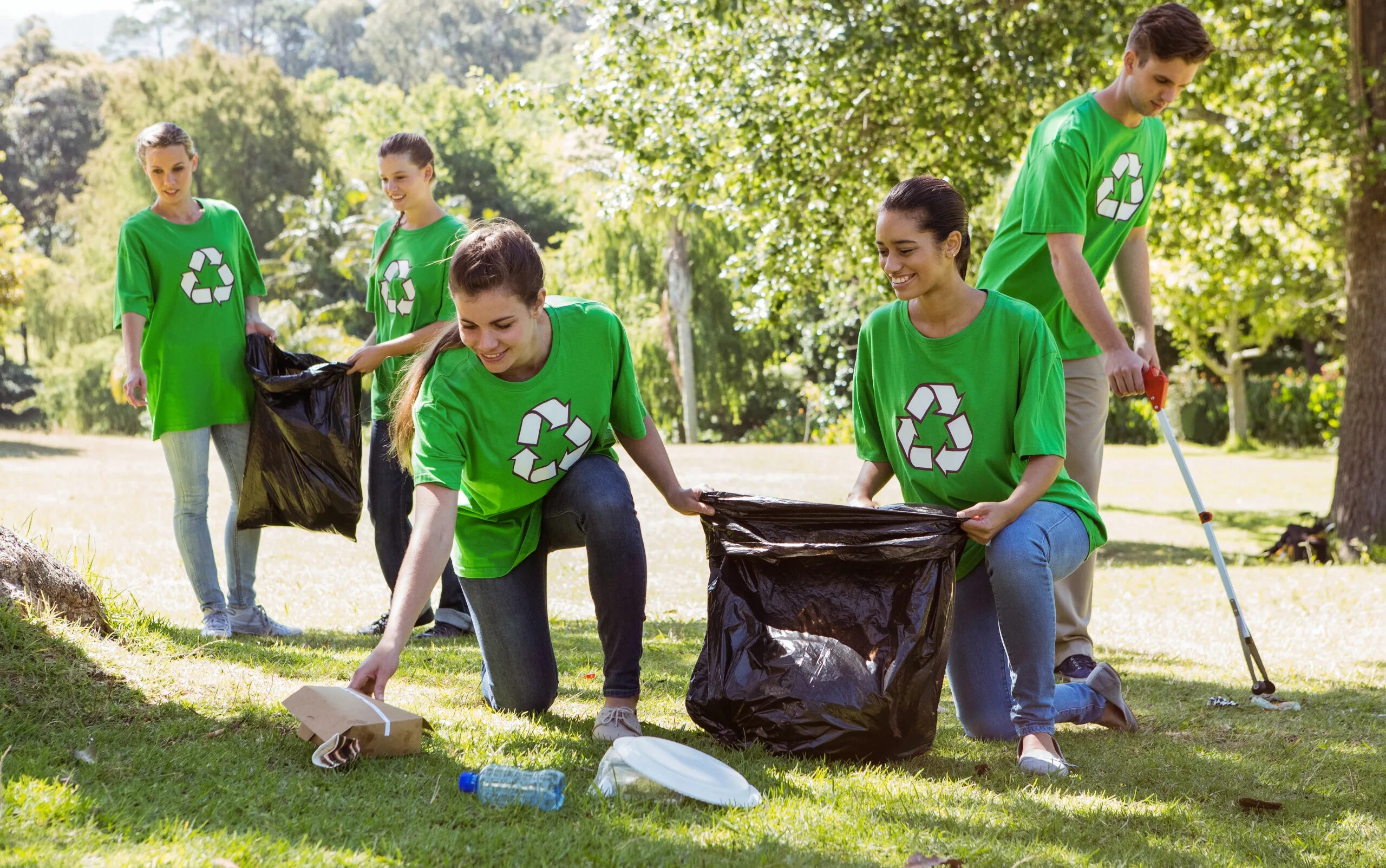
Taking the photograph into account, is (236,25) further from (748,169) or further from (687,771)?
(687,771)

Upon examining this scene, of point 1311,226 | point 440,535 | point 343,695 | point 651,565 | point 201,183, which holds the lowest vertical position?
point 651,565

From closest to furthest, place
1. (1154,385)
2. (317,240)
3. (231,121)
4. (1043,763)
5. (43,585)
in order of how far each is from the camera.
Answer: (1043,763)
(43,585)
(1154,385)
(317,240)
(231,121)

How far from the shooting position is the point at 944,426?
3.30 m

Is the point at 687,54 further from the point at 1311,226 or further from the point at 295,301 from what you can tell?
the point at 295,301

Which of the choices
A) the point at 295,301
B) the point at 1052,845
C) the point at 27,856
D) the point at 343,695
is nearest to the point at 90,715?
the point at 343,695

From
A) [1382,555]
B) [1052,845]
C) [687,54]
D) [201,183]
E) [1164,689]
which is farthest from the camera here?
[201,183]

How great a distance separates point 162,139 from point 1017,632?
351 cm

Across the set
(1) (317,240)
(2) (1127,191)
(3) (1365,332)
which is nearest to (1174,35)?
(2) (1127,191)

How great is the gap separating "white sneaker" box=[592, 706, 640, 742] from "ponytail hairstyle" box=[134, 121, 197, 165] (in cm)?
270

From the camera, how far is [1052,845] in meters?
2.53

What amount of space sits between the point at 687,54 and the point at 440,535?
7.57 meters

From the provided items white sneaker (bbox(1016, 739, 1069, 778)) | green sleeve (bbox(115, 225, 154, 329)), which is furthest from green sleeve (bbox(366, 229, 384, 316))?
white sneaker (bbox(1016, 739, 1069, 778))

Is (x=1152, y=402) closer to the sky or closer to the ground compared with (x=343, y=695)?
closer to the sky

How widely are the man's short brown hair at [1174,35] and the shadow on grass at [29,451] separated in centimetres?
1627
